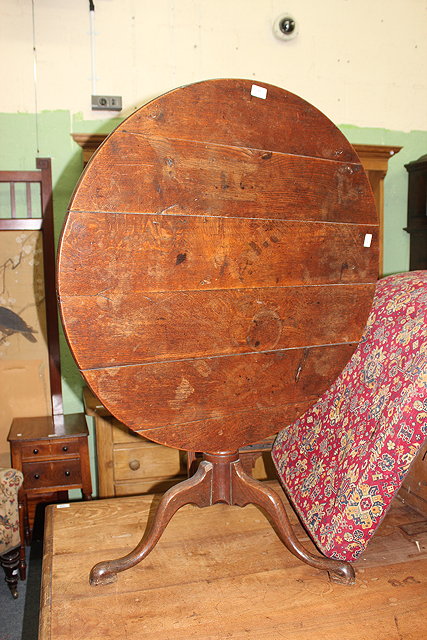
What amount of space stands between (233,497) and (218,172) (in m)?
0.82

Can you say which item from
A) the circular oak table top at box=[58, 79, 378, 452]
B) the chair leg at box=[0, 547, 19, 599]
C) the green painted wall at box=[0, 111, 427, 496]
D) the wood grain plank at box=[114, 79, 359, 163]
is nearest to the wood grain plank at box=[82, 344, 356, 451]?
the circular oak table top at box=[58, 79, 378, 452]

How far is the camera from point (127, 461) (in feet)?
8.64

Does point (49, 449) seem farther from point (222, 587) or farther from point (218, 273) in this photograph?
point (218, 273)

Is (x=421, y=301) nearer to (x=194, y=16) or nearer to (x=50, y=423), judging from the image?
(x=50, y=423)

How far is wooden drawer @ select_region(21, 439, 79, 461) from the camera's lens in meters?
2.55

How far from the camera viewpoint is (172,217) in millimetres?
1050

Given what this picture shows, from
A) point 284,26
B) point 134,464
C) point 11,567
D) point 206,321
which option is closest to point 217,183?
point 206,321

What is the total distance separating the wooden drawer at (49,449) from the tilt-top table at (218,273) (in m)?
1.45

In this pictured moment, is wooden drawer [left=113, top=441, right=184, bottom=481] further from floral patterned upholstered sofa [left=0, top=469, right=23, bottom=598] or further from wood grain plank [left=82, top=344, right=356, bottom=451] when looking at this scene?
wood grain plank [left=82, top=344, right=356, bottom=451]

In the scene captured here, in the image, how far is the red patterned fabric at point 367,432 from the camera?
1167 mm

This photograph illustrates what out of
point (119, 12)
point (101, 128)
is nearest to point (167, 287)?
Answer: point (101, 128)

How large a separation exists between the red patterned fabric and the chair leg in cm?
143

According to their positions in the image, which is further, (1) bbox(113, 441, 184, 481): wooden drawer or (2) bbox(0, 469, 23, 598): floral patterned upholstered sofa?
(1) bbox(113, 441, 184, 481): wooden drawer

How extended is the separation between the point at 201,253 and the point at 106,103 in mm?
2119
